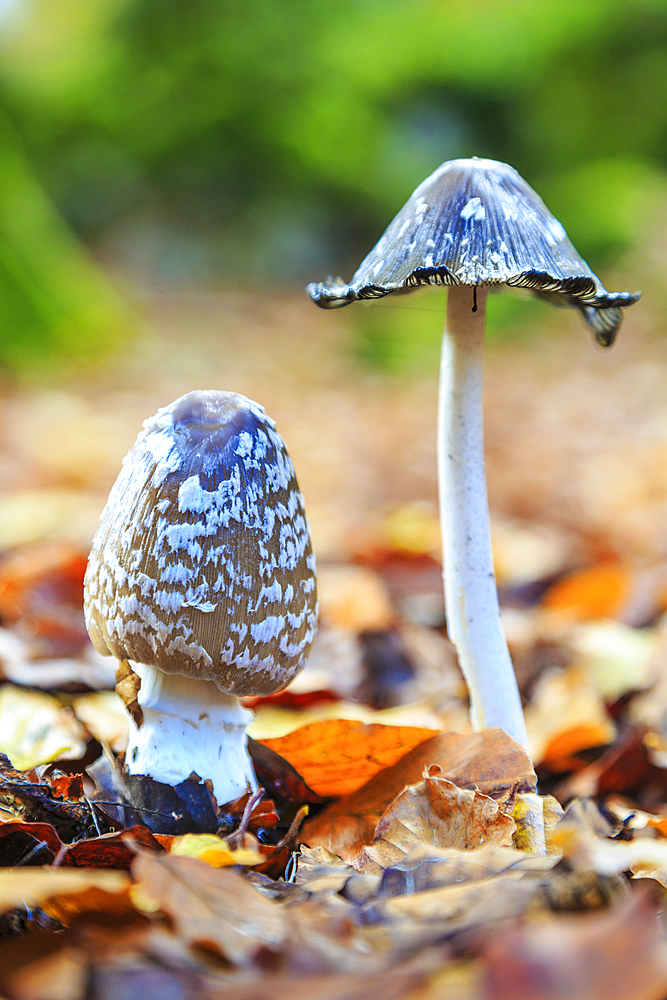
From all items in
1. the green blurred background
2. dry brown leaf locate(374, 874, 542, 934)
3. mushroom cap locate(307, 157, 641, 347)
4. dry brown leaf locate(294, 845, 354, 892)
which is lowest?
dry brown leaf locate(294, 845, 354, 892)

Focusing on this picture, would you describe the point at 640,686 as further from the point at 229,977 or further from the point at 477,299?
the point at 229,977

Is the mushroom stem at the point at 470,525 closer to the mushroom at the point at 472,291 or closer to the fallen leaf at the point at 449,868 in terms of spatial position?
the mushroom at the point at 472,291

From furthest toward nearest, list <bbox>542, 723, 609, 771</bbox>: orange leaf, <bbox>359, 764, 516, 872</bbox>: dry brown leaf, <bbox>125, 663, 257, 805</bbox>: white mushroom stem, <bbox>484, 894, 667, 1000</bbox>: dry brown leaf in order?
<bbox>542, 723, 609, 771</bbox>: orange leaf → <bbox>125, 663, 257, 805</bbox>: white mushroom stem → <bbox>359, 764, 516, 872</bbox>: dry brown leaf → <bbox>484, 894, 667, 1000</bbox>: dry brown leaf

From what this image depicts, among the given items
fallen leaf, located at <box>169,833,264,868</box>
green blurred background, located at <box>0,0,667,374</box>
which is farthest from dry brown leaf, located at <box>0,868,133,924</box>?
green blurred background, located at <box>0,0,667,374</box>

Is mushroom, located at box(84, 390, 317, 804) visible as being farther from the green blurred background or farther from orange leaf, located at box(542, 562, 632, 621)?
the green blurred background

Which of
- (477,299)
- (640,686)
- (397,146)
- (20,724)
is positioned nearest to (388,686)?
(640,686)
